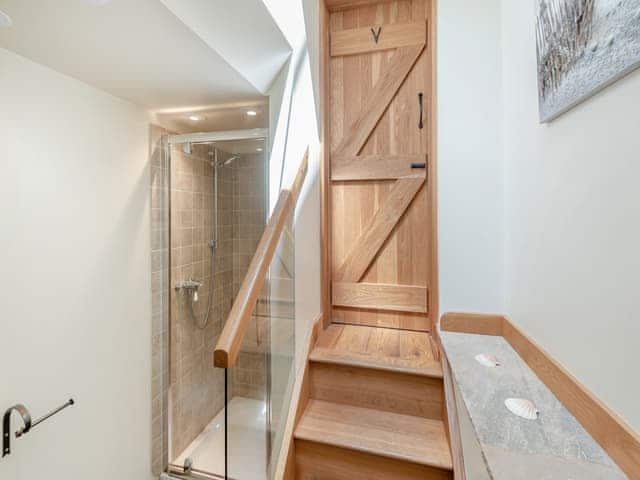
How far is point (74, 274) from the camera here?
154cm

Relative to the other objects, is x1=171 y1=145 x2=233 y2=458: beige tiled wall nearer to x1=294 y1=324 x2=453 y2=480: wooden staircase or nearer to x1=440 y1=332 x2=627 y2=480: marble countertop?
x1=294 y1=324 x2=453 y2=480: wooden staircase

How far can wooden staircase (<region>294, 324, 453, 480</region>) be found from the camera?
1.33 meters

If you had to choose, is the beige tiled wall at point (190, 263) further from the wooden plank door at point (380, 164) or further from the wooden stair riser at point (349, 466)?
the wooden stair riser at point (349, 466)

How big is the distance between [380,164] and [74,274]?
1.98 metres

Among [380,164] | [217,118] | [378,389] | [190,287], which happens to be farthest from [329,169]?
[378,389]

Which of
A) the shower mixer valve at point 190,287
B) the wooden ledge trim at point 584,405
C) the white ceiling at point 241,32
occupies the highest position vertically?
the white ceiling at point 241,32

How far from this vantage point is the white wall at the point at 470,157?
1.83 metres

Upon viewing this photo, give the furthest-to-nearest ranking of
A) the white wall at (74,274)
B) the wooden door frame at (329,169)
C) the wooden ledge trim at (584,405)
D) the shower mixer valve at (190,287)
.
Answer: the shower mixer valve at (190,287) → the wooden door frame at (329,169) → the white wall at (74,274) → the wooden ledge trim at (584,405)

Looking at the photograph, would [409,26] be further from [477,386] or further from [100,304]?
[100,304]

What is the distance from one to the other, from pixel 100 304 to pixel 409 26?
107 inches

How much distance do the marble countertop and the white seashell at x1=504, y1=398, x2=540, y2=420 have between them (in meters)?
0.02

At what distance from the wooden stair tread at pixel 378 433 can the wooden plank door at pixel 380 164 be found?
0.78m

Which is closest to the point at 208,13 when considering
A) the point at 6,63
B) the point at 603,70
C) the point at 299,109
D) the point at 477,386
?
the point at 299,109

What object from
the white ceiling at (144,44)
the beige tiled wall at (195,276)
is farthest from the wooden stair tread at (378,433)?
the white ceiling at (144,44)
